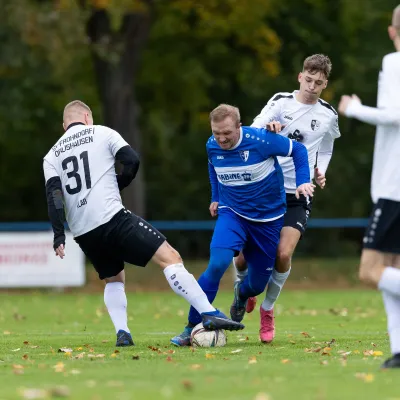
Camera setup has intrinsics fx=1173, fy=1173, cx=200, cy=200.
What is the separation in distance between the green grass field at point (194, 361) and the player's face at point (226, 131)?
1.75 meters

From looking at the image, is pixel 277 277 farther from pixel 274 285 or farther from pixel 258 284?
pixel 258 284

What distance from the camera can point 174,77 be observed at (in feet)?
103

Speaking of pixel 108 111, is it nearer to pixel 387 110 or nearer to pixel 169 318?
pixel 169 318

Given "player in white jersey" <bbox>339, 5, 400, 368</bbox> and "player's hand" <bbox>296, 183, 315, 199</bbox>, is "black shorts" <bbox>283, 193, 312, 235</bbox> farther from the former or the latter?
"player in white jersey" <bbox>339, 5, 400, 368</bbox>

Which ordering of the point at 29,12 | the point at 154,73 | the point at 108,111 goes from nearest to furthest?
the point at 29,12 < the point at 108,111 < the point at 154,73

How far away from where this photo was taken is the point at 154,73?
3158 cm

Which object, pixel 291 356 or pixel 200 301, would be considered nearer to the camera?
pixel 291 356

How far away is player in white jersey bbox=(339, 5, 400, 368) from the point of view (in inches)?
297

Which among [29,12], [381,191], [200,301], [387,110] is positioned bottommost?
[200,301]

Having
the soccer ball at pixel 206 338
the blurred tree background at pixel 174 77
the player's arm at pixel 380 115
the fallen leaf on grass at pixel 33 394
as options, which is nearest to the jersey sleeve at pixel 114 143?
the soccer ball at pixel 206 338

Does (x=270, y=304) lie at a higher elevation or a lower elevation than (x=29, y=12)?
lower

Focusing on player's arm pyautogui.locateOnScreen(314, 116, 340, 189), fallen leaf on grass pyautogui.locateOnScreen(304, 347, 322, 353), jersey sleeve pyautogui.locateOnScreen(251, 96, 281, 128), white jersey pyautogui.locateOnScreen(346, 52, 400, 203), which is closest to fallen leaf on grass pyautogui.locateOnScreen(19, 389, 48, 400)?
white jersey pyautogui.locateOnScreen(346, 52, 400, 203)

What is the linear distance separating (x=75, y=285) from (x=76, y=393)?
644 inches

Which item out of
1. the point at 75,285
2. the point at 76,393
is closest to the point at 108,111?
the point at 75,285
